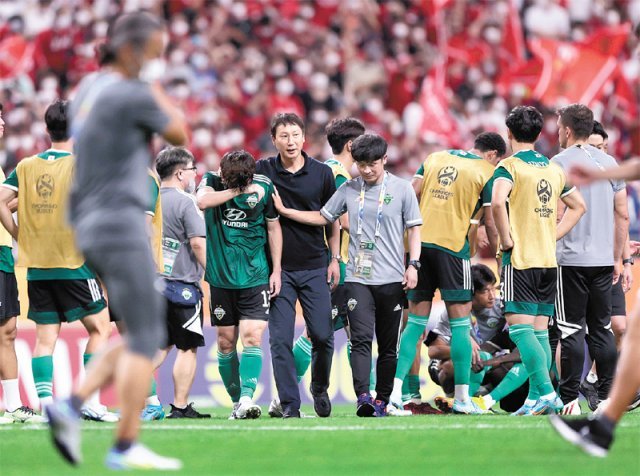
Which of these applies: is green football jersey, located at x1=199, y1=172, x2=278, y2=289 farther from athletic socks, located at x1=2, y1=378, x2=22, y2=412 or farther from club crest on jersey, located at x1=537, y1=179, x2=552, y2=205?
club crest on jersey, located at x1=537, y1=179, x2=552, y2=205

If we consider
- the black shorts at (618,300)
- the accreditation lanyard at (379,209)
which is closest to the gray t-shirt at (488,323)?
the black shorts at (618,300)

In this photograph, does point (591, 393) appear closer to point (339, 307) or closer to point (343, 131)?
point (339, 307)

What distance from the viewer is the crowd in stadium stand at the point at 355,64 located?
2005 cm

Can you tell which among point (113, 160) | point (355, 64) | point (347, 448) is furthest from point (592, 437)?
point (355, 64)

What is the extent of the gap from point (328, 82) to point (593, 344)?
11939mm

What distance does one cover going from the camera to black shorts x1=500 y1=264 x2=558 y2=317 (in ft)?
32.0

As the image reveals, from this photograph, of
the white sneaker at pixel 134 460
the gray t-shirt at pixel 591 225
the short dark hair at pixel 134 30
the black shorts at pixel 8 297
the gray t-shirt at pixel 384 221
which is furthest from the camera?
the gray t-shirt at pixel 591 225

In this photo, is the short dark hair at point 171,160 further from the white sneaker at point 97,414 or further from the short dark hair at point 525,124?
the short dark hair at point 525,124

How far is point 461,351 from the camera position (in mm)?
10172

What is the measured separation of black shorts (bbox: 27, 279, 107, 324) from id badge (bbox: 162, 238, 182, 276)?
37.1 inches

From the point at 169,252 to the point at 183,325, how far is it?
0.62 metres

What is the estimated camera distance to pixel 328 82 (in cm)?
2119

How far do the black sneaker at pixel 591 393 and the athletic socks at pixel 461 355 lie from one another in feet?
3.96

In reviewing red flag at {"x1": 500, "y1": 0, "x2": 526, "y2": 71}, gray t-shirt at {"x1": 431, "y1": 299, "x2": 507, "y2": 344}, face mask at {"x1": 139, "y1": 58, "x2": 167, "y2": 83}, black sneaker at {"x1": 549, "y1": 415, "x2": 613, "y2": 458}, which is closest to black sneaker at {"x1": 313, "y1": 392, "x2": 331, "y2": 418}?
gray t-shirt at {"x1": 431, "y1": 299, "x2": 507, "y2": 344}
